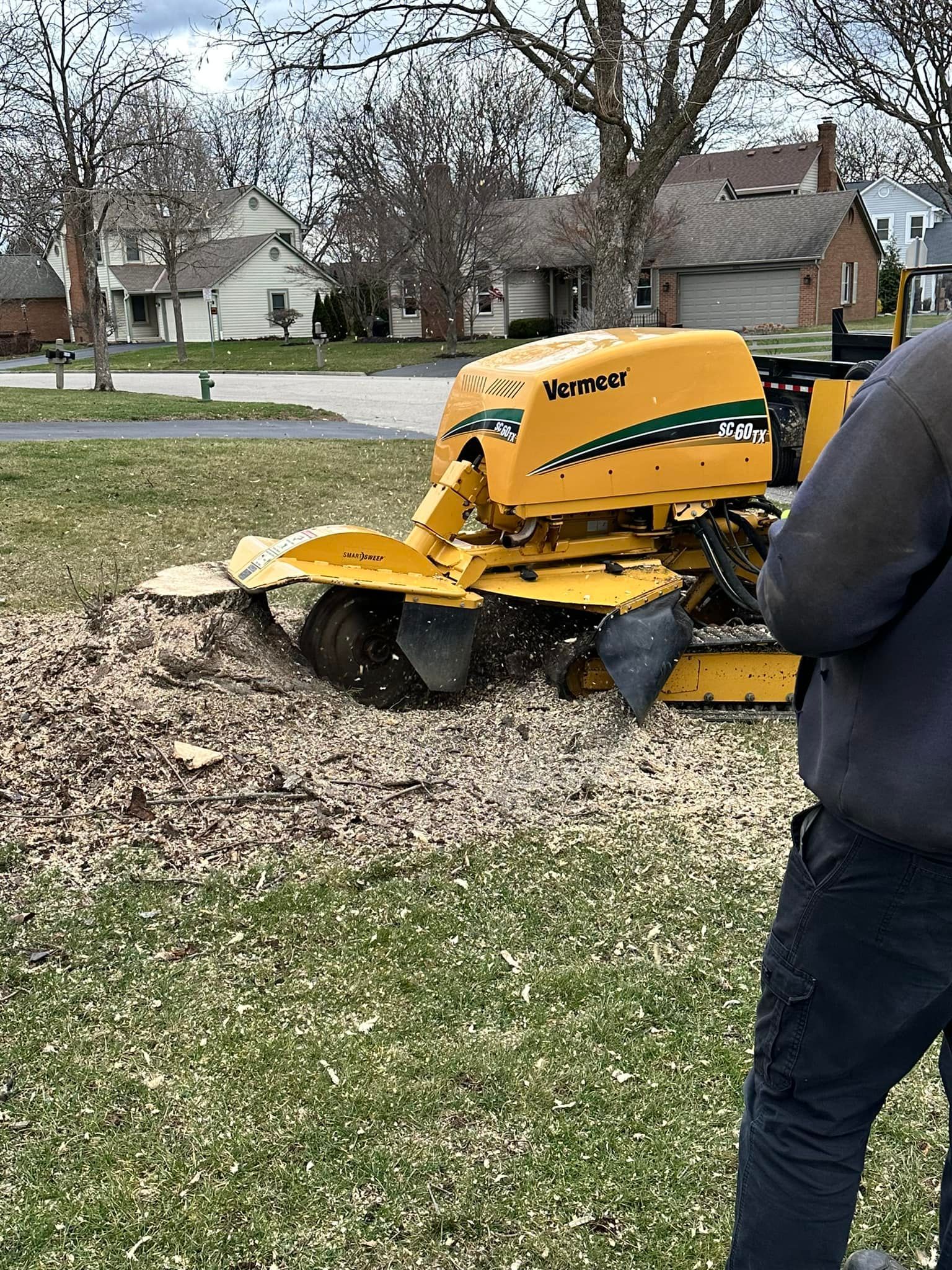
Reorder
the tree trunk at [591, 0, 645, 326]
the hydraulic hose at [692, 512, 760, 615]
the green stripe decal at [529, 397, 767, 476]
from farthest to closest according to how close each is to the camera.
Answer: the tree trunk at [591, 0, 645, 326] → the hydraulic hose at [692, 512, 760, 615] → the green stripe decal at [529, 397, 767, 476]

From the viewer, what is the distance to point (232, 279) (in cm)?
4806

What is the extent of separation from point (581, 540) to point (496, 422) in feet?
2.14

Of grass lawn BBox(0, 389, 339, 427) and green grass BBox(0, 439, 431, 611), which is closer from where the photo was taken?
green grass BBox(0, 439, 431, 611)

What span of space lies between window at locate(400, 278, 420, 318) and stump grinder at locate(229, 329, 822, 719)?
38.0 m

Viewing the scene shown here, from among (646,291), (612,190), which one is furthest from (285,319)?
(612,190)

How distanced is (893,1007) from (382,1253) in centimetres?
126

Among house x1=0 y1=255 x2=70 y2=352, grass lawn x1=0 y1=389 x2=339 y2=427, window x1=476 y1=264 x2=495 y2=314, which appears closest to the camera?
grass lawn x1=0 y1=389 x2=339 y2=427

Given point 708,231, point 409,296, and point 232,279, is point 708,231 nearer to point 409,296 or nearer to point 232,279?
point 409,296

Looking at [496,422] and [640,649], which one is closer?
[640,649]

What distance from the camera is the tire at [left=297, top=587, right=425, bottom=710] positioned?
5.11m

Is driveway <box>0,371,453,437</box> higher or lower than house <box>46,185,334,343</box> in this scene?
lower

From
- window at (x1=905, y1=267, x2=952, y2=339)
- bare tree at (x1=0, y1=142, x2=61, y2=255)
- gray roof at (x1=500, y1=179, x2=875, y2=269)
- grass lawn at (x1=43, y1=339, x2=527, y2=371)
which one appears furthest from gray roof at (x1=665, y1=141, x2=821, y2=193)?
window at (x1=905, y1=267, x2=952, y2=339)

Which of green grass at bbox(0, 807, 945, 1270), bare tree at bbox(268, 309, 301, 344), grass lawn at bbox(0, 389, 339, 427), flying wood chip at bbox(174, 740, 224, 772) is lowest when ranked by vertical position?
green grass at bbox(0, 807, 945, 1270)

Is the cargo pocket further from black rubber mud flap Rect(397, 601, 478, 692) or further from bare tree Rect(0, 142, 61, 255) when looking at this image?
bare tree Rect(0, 142, 61, 255)
